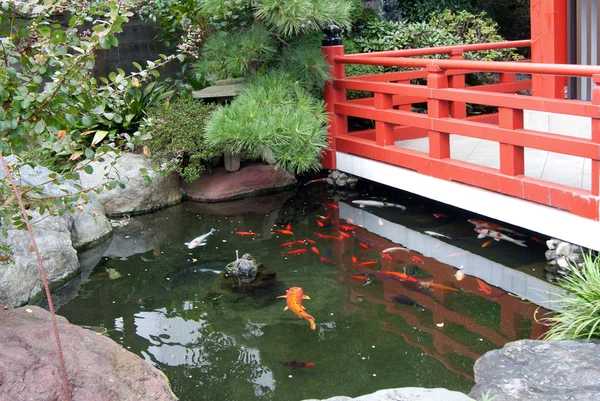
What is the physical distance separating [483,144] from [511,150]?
5.87 feet

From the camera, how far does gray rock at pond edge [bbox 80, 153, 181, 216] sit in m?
7.86

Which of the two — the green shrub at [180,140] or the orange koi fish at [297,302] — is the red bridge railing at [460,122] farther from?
the orange koi fish at [297,302]

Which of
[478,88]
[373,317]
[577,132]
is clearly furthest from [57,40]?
[478,88]

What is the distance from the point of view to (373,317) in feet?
16.5

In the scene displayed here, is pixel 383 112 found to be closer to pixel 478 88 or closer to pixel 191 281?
pixel 478 88

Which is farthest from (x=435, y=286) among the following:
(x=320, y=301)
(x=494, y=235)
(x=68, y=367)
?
(x=68, y=367)

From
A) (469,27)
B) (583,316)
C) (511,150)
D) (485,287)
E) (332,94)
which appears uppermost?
(469,27)

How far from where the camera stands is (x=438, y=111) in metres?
6.78

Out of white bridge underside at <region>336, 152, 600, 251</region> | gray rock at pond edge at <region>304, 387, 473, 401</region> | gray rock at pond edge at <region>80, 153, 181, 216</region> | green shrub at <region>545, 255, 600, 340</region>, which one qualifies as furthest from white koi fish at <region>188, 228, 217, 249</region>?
gray rock at pond edge at <region>304, 387, 473, 401</region>

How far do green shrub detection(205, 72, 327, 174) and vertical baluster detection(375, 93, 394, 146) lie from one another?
2.06 feet

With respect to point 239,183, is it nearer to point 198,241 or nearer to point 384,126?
point 198,241

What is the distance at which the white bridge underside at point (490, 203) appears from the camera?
5.30 meters

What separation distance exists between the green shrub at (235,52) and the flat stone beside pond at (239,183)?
1.19 metres

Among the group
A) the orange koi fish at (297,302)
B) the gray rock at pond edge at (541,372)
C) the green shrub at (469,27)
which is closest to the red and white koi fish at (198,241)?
the orange koi fish at (297,302)
